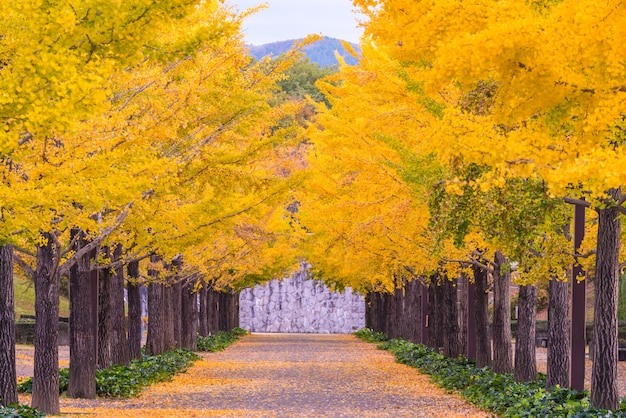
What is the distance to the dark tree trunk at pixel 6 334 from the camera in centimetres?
1644

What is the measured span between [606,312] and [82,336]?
34.0 ft

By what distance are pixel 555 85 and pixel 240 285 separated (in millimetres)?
58030

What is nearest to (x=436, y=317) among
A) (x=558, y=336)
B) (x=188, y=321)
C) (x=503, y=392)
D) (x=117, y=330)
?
(x=117, y=330)

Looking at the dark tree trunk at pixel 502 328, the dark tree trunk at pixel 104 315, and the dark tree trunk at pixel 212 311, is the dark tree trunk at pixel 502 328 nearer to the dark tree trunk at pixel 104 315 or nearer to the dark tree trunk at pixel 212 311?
the dark tree trunk at pixel 104 315

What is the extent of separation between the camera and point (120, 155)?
13695 millimetres

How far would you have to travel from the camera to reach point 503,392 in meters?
19.5

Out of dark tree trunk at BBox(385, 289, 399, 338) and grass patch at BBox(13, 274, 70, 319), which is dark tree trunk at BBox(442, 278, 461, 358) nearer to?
dark tree trunk at BBox(385, 289, 399, 338)

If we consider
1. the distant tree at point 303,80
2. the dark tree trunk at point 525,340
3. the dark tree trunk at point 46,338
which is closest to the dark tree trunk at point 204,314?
the dark tree trunk at point 525,340

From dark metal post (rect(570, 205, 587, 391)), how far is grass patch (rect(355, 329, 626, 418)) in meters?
0.28

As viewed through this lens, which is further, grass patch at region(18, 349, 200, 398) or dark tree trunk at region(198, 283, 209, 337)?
dark tree trunk at region(198, 283, 209, 337)

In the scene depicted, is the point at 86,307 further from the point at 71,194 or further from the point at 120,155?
the point at 71,194

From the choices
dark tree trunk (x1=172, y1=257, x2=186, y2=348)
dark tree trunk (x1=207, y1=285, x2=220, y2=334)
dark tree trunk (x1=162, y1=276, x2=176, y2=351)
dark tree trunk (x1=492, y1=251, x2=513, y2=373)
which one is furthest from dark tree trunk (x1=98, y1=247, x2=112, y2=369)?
dark tree trunk (x1=207, y1=285, x2=220, y2=334)

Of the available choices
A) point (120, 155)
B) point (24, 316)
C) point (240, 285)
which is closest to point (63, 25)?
point (120, 155)

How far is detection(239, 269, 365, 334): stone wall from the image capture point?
84.6 metres
